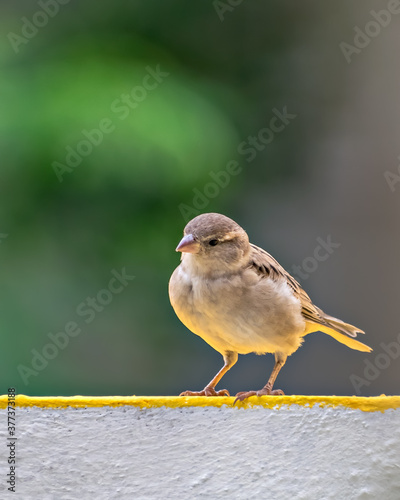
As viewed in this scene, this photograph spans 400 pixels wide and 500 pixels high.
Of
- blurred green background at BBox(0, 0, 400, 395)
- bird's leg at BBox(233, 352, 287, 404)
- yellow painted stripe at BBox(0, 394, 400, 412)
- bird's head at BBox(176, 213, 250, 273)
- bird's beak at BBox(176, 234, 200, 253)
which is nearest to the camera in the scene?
yellow painted stripe at BBox(0, 394, 400, 412)

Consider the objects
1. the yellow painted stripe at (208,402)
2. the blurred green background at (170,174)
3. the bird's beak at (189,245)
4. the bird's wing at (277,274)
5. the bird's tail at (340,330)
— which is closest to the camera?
the yellow painted stripe at (208,402)

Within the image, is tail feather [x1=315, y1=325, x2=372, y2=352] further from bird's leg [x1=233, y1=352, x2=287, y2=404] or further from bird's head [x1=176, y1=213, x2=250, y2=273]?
bird's head [x1=176, y1=213, x2=250, y2=273]

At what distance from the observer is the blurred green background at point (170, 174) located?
5.05m

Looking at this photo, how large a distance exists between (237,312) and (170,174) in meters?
2.06

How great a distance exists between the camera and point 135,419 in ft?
8.18

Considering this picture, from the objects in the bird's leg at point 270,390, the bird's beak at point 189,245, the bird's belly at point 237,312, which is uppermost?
the bird's beak at point 189,245

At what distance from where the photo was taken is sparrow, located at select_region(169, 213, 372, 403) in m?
3.22

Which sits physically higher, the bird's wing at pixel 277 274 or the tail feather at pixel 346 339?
the bird's wing at pixel 277 274

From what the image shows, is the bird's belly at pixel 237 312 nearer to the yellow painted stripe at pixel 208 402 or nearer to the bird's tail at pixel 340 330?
the bird's tail at pixel 340 330

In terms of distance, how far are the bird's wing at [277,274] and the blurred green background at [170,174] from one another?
164cm

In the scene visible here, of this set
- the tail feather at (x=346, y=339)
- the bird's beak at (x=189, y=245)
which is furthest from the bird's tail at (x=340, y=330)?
the bird's beak at (x=189, y=245)

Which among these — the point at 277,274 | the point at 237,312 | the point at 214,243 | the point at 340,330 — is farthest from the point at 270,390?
the point at 340,330

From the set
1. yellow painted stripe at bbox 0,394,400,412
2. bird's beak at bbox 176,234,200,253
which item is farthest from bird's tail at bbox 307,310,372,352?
yellow painted stripe at bbox 0,394,400,412

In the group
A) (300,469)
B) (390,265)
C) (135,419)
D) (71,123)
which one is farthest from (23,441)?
(390,265)
